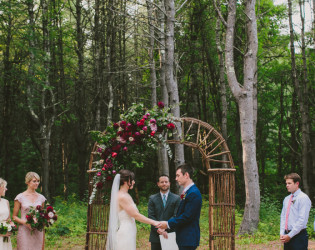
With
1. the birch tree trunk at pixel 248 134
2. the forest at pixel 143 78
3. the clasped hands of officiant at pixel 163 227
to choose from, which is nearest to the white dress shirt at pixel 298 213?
the clasped hands of officiant at pixel 163 227

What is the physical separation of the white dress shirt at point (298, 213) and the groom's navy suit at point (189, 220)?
120cm

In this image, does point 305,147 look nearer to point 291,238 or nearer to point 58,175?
point 291,238

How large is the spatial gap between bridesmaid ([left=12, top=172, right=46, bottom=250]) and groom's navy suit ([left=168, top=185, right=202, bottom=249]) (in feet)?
8.11

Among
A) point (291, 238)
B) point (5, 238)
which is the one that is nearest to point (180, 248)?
point (291, 238)

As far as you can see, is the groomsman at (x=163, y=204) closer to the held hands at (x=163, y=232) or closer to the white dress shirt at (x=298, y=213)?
the held hands at (x=163, y=232)

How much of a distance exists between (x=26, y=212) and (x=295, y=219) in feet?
13.5

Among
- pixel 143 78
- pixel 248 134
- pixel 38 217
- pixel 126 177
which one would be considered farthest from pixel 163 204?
pixel 143 78

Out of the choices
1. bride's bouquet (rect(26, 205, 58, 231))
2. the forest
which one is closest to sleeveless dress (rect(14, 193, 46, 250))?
bride's bouquet (rect(26, 205, 58, 231))

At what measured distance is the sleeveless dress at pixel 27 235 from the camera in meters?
5.91

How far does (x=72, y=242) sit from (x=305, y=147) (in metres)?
8.71

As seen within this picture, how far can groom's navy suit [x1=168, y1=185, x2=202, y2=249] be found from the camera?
4656 millimetres

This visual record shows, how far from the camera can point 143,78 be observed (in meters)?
20.3

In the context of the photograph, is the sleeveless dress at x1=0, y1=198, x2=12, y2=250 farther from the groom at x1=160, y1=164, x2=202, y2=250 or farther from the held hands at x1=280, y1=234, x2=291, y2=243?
the held hands at x1=280, y1=234, x2=291, y2=243

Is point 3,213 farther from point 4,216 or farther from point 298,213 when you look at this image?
point 298,213
